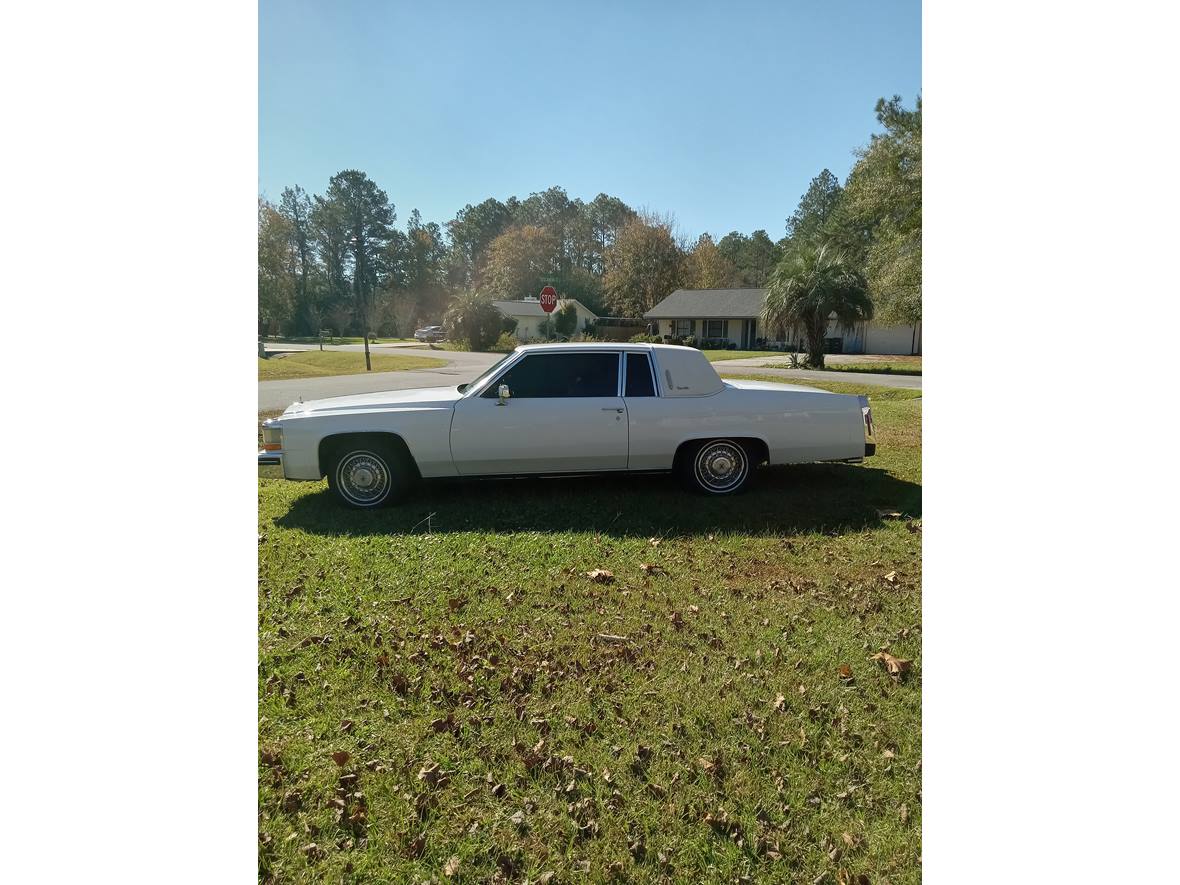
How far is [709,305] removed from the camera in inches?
1801

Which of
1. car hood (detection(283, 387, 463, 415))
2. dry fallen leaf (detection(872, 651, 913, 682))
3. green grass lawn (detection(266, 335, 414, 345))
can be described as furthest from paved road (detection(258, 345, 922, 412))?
green grass lawn (detection(266, 335, 414, 345))

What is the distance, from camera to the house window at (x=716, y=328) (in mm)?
45656

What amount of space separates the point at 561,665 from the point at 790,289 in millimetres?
25562

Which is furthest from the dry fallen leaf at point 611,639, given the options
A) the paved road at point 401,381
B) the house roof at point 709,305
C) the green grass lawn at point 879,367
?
the house roof at point 709,305

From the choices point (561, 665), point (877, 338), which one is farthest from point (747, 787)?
point (877, 338)

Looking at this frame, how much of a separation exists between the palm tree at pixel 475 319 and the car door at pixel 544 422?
30432mm

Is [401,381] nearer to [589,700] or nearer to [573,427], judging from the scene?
[573,427]

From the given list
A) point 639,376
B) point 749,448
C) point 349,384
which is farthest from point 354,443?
point 349,384

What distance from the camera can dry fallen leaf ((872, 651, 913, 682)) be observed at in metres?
3.23

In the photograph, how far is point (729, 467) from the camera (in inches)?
→ 241

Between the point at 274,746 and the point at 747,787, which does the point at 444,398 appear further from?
the point at 747,787

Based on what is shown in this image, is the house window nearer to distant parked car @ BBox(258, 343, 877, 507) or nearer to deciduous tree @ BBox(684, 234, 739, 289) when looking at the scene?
deciduous tree @ BBox(684, 234, 739, 289)

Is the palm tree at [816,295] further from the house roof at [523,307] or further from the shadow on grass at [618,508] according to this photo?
the shadow on grass at [618,508]

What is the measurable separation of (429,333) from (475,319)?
8.09m
